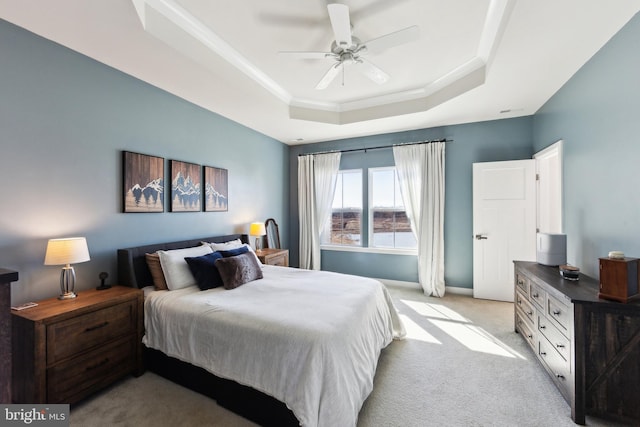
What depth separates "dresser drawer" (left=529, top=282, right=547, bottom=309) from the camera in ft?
7.29

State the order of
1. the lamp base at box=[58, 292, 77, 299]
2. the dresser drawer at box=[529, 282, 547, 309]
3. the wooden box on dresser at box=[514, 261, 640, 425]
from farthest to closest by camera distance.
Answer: the dresser drawer at box=[529, 282, 547, 309]
the lamp base at box=[58, 292, 77, 299]
the wooden box on dresser at box=[514, 261, 640, 425]

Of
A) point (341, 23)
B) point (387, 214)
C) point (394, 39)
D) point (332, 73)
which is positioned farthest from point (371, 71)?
point (387, 214)

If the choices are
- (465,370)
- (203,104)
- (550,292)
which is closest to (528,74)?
(550,292)

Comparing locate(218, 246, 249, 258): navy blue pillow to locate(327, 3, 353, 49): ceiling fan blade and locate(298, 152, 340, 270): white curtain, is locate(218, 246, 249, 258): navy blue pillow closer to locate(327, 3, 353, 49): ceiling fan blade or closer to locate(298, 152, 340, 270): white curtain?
locate(298, 152, 340, 270): white curtain

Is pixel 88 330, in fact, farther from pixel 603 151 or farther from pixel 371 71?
pixel 603 151

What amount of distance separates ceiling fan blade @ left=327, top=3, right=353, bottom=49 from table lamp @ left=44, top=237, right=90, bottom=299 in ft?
8.36

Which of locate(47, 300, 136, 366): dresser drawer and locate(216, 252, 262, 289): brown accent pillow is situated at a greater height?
locate(216, 252, 262, 289): brown accent pillow

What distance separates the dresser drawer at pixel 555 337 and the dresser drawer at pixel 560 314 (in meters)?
0.05

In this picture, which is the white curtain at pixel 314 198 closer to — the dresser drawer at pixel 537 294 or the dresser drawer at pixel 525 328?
the dresser drawer at pixel 525 328

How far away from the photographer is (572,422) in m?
1.71

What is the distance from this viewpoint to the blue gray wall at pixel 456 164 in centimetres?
391

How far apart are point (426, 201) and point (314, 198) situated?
2.03m

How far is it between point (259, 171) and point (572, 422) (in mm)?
4495

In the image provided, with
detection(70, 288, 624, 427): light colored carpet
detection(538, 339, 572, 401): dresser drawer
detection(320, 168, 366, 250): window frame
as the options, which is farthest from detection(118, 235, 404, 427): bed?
detection(320, 168, 366, 250): window frame
